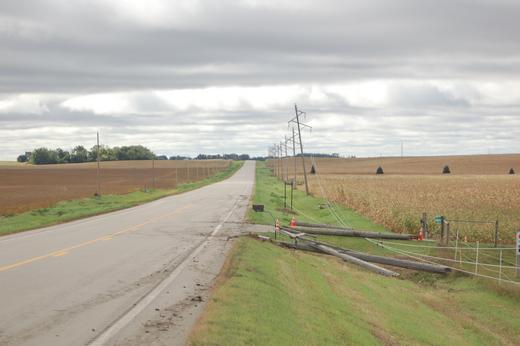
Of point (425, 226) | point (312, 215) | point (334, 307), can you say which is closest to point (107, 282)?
point (334, 307)

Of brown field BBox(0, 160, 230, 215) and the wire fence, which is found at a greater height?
the wire fence

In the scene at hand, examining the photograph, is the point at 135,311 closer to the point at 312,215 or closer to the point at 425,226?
the point at 425,226

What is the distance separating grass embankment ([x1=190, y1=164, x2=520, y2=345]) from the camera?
927cm

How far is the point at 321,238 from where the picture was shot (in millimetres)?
25438

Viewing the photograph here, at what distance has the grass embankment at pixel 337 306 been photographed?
30.4 ft

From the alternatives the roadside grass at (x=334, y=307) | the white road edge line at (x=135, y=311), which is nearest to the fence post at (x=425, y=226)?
the roadside grass at (x=334, y=307)

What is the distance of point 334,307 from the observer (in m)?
12.4

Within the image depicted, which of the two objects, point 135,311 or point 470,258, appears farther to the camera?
point 470,258

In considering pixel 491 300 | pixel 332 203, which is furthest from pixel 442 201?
pixel 491 300

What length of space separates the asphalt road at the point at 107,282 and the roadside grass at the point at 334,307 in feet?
1.93

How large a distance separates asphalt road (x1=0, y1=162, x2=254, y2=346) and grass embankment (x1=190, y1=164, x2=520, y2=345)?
1.82ft

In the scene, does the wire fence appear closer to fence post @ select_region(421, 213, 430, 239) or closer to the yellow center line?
fence post @ select_region(421, 213, 430, 239)

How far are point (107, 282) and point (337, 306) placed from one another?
14.5 feet

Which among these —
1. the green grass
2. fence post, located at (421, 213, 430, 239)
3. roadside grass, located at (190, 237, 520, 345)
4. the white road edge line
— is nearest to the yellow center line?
the white road edge line
